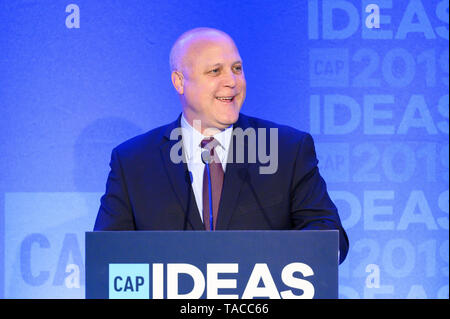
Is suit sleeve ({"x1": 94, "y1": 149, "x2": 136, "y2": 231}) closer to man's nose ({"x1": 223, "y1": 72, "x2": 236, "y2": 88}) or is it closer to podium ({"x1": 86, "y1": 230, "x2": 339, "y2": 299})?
man's nose ({"x1": 223, "y1": 72, "x2": 236, "y2": 88})

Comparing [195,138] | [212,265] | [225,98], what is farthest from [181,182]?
[212,265]

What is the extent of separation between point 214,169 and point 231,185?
0.31 feet

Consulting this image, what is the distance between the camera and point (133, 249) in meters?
1.61

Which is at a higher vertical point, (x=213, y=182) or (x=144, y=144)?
(x=144, y=144)

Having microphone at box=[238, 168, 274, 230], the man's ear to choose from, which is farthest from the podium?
the man's ear

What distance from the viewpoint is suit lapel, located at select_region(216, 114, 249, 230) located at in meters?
2.24

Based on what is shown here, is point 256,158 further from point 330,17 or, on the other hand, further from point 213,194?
point 330,17

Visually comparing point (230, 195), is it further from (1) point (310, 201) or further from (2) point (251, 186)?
(1) point (310, 201)

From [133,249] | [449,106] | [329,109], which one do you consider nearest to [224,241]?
[133,249]

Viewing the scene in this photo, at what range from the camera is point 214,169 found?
2.33m

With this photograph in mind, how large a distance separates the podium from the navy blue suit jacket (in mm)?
620

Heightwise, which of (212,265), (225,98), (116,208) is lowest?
(212,265)

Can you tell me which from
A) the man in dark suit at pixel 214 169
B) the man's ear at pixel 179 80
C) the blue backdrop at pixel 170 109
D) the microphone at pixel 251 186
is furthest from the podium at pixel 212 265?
the blue backdrop at pixel 170 109
